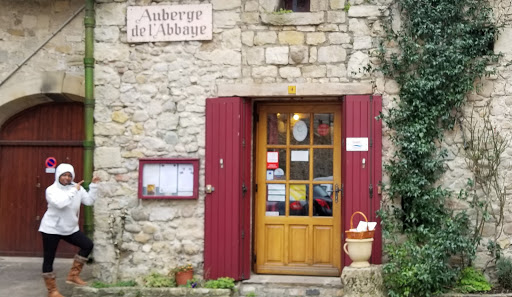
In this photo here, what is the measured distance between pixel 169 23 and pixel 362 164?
2.77 meters

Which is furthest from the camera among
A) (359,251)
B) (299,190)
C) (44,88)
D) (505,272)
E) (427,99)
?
(44,88)

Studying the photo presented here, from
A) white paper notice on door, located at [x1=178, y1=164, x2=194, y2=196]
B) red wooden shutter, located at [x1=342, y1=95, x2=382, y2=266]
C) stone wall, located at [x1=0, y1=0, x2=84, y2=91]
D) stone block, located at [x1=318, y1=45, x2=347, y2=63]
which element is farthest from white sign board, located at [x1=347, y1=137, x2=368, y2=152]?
stone wall, located at [x1=0, y1=0, x2=84, y2=91]

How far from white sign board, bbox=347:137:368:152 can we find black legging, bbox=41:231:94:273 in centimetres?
306

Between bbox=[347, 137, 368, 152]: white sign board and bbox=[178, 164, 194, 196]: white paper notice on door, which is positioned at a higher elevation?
bbox=[347, 137, 368, 152]: white sign board

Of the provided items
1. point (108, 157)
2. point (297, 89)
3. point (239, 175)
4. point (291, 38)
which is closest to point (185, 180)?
point (239, 175)

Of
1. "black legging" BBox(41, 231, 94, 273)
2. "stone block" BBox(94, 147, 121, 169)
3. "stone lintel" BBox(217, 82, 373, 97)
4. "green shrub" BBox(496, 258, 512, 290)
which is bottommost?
"green shrub" BBox(496, 258, 512, 290)

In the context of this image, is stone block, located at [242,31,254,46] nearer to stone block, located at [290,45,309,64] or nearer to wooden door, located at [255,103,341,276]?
stone block, located at [290,45,309,64]

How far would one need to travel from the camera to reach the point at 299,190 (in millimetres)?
6594

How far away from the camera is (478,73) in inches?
237

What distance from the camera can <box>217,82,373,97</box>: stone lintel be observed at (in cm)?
618

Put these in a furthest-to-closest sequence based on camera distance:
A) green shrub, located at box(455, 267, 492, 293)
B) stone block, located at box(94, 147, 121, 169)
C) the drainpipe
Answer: the drainpipe → stone block, located at box(94, 147, 121, 169) → green shrub, located at box(455, 267, 492, 293)

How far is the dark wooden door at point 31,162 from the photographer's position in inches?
321

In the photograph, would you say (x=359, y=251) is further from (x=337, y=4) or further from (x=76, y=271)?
(x=76, y=271)

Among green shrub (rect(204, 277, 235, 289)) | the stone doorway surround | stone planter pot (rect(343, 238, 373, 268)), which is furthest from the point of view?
the stone doorway surround
